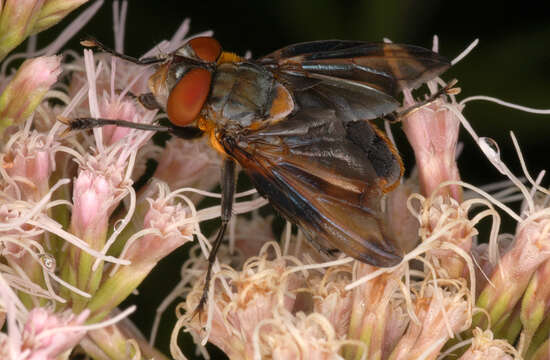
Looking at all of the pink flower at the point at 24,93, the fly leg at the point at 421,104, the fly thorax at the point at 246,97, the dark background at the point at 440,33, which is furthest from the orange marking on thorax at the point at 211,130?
the dark background at the point at 440,33

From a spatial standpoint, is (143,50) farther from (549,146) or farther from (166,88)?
(549,146)

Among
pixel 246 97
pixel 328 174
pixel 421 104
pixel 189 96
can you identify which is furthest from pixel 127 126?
pixel 421 104

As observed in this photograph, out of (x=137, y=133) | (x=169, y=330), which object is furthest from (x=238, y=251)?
(x=137, y=133)

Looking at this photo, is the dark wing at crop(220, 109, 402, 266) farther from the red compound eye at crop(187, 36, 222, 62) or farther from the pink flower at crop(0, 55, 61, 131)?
the pink flower at crop(0, 55, 61, 131)

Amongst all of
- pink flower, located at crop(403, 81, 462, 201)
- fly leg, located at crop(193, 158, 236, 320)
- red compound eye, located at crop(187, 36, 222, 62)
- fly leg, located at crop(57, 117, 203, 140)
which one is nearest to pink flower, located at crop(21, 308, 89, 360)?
fly leg, located at crop(193, 158, 236, 320)

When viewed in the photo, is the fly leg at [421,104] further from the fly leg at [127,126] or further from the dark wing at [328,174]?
the fly leg at [127,126]

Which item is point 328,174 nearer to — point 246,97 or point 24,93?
point 246,97
